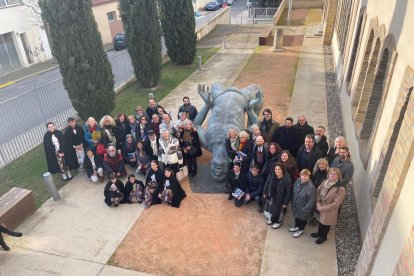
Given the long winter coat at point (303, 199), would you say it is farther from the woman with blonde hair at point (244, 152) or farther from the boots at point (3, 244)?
the boots at point (3, 244)

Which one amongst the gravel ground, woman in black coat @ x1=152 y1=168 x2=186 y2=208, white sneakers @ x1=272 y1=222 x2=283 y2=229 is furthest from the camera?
woman in black coat @ x1=152 y1=168 x2=186 y2=208

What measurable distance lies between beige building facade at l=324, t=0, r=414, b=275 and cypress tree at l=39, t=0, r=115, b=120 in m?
8.41

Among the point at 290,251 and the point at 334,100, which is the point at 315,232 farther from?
the point at 334,100

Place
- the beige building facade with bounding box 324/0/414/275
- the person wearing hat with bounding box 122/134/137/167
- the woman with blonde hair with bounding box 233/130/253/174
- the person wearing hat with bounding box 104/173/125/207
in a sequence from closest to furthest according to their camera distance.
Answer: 1. the beige building facade with bounding box 324/0/414/275
2. the woman with blonde hair with bounding box 233/130/253/174
3. the person wearing hat with bounding box 104/173/125/207
4. the person wearing hat with bounding box 122/134/137/167

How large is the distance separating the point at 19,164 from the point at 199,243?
21.0 feet

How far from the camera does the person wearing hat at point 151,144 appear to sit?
27.6ft

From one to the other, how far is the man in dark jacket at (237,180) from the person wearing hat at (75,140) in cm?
409

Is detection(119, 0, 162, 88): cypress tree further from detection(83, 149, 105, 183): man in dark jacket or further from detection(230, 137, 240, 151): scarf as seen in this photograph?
detection(230, 137, 240, 151): scarf

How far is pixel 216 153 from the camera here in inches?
332

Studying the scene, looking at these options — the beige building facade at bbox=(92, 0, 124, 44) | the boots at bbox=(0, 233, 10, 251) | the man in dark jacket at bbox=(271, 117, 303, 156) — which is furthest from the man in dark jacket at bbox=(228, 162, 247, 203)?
the beige building facade at bbox=(92, 0, 124, 44)

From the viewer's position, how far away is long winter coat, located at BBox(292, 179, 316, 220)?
6268 mm

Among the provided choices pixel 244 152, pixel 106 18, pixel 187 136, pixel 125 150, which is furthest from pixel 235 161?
pixel 106 18

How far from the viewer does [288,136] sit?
789 centimetres

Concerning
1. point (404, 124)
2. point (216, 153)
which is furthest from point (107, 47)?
point (404, 124)
